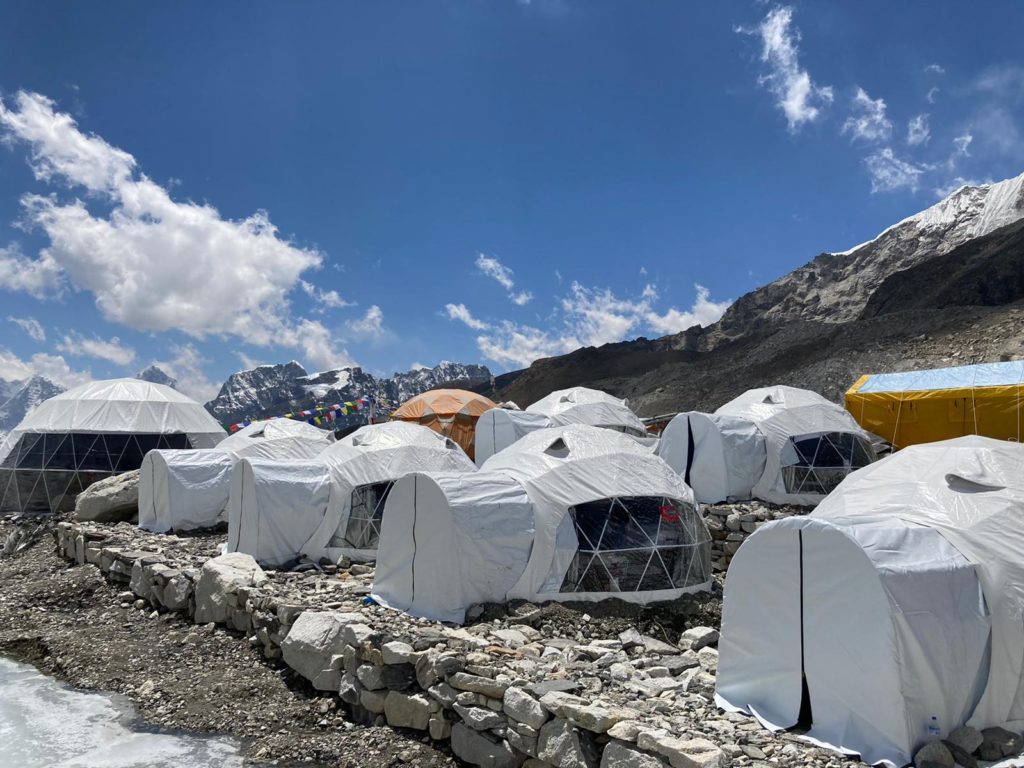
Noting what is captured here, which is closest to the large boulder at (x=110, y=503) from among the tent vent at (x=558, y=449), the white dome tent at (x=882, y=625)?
the tent vent at (x=558, y=449)

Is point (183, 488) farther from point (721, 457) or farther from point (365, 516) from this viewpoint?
point (721, 457)

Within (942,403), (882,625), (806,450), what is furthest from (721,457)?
(882,625)

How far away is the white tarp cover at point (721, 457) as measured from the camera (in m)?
17.8

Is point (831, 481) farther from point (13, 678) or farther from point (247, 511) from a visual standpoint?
point (13, 678)

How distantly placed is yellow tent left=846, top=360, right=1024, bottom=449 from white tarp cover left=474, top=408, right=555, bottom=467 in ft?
33.5

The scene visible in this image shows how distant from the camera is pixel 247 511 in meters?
13.7

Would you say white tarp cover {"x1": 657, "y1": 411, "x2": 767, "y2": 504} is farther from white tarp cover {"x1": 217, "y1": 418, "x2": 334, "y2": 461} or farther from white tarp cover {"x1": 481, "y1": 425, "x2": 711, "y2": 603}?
white tarp cover {"x1": 217, "y1": 418, "x2": 334, "y2": 461}

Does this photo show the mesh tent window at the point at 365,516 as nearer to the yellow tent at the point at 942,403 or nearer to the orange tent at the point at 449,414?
the orange tent at the point at 449,414

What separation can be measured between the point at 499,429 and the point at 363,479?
34.6 feet

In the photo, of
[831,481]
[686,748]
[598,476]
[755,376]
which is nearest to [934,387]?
[831,481]

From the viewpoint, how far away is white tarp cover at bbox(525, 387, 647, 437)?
2630 centimetres

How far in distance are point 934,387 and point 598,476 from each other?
11944 mm

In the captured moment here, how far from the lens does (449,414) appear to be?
28750 millimetres

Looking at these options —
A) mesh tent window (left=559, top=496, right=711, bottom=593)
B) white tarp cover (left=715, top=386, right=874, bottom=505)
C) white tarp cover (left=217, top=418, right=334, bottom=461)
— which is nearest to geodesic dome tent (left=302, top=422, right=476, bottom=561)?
white tarp cover (left=217, top=418, right=334, bottom=461)
